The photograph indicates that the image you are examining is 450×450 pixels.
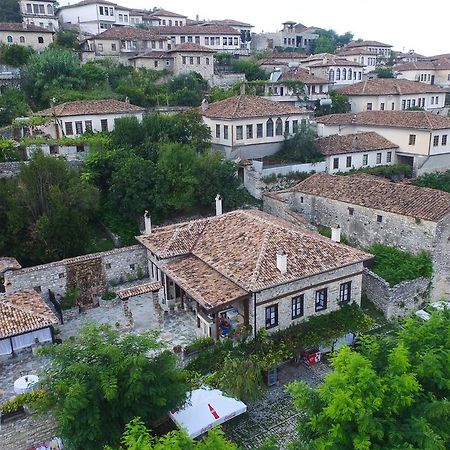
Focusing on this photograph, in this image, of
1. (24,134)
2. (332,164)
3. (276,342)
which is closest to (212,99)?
(332,164)

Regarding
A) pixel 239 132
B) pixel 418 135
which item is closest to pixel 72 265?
pixel 239 132

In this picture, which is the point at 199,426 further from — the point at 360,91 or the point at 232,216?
the point at 360,91

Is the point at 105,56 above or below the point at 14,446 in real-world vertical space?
above

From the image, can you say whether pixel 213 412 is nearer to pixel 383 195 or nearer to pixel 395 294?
pixel 395 294

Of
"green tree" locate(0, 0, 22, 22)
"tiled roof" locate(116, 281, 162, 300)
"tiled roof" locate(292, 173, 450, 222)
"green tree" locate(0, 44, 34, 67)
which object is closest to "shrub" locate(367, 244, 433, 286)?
"tiled roof" locate(292, 173, 450, 222)

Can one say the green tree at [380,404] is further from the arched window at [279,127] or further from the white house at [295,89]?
the white house at [295,89]

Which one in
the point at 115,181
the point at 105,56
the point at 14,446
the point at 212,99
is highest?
the point at 105,56
